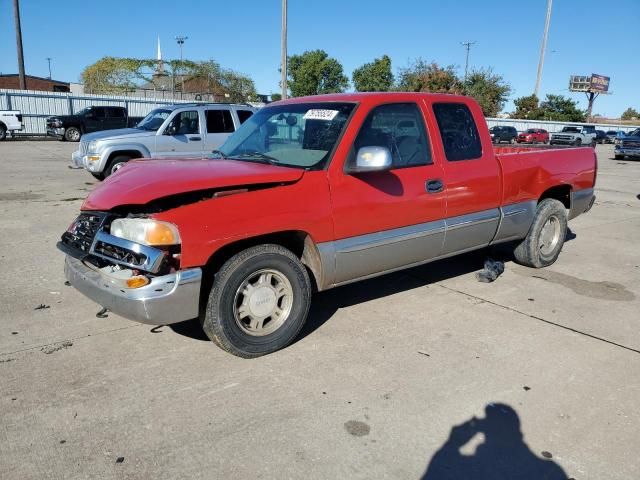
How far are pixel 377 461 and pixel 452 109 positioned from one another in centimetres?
332

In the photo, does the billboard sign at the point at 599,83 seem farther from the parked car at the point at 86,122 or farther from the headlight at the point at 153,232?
the headlight at the point at 153,232

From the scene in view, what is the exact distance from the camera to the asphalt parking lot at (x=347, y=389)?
8.62 ft

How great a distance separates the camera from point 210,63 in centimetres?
6581

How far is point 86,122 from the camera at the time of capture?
26.3 m

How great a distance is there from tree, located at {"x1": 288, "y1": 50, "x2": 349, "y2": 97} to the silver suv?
62209 mm

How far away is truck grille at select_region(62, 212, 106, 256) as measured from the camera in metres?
3.52

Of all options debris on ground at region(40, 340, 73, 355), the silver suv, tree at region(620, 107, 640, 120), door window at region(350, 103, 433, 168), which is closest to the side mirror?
door window at region(350, 103, 433, 168)

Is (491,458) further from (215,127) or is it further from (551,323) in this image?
(215,127)

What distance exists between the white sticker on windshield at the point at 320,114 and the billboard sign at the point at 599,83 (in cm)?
7660

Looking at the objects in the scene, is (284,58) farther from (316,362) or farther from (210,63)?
(210,63)

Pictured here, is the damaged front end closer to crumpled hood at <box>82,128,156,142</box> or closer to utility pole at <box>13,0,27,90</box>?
crumpled hood at <box>82,128,156,142</box>

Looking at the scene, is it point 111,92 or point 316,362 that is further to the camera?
point 111,92

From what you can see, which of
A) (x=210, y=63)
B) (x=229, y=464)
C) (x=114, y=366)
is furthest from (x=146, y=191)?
(x=210, y=63)

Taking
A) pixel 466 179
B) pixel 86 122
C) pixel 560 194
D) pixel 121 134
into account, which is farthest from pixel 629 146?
pixel 86 122
